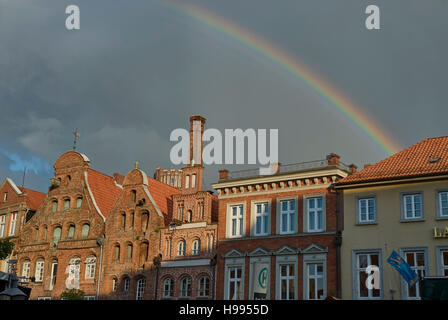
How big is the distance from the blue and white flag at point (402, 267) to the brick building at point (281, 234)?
538cm

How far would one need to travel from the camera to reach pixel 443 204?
3753 cm

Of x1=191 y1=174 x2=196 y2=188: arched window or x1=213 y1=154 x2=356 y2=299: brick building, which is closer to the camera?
x1=213 y1=154 x2=356 y2=299: brick building

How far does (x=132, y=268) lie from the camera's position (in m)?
52.0

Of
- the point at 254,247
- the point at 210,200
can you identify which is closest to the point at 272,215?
the point at 254,247

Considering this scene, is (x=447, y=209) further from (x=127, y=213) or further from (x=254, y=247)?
(x=127, y=213)

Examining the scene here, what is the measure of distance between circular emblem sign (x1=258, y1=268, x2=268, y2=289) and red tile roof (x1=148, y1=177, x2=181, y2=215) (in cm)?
1380

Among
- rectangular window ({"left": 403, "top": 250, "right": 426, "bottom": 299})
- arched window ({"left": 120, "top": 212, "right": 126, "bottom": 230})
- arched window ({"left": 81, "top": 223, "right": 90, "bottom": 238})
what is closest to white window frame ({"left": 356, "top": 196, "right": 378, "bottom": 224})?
rectangular window ({"left": 403, "top": 250, "right": 426, "bottom": 299})

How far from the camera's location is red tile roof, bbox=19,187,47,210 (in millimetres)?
65375

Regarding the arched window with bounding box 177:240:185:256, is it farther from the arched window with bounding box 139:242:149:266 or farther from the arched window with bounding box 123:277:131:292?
the arched window with bounding box 123:277:131:292

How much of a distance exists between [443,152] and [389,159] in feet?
12.2

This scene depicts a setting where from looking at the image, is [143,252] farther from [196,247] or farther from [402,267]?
[402,267]
